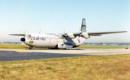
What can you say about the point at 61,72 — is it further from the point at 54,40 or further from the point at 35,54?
the point at 54,40

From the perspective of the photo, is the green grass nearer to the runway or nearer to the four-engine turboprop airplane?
the runway

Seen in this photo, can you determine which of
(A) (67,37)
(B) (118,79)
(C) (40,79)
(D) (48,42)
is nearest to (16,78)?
(C) (40,79)

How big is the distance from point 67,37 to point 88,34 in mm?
6236

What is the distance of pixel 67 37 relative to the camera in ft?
142

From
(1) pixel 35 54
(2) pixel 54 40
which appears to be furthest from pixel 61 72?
(2) pixel 54 40

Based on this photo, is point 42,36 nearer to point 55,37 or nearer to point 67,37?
point 55,37

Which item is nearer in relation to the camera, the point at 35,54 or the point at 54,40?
the point at 35,54

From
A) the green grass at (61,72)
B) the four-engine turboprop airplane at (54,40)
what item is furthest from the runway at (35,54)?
the four-engine turboprop airplane at (54,40)

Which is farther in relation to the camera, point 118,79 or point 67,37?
point 67,37

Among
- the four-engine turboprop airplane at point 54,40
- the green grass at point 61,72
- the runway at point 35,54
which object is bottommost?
the green grass at point 61,72

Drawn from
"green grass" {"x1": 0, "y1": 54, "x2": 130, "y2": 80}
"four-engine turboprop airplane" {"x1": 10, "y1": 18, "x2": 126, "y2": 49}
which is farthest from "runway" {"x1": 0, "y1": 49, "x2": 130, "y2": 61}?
"four-engine turboprop airplane" {"x1": 10, "y1": 18, "x2": 126, "y2": 49}

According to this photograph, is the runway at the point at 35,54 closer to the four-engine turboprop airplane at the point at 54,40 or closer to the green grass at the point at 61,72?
the green grass at the point at 61,72

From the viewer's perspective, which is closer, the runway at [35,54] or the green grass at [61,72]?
the green grass at [61,72]

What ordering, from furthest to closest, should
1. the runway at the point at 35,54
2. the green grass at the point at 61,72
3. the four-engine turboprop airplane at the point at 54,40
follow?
the four-engine turboprop airplane at the point at 54,40, the runway at the point at 35,54, the green grass at the point at 61,72
